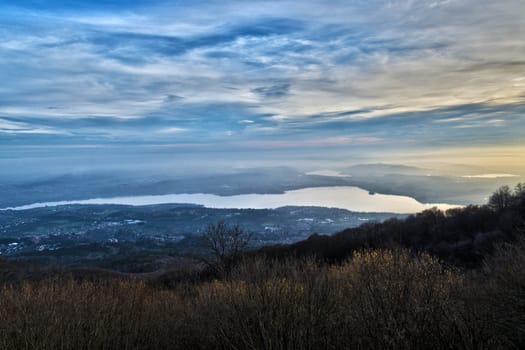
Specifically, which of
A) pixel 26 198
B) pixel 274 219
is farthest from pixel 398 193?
pixel 26 198

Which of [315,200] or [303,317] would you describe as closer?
[303,317]

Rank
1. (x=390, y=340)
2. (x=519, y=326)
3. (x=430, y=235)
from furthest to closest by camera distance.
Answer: (x=430, y=235), (x=519, y=326), (x=390, y=340)

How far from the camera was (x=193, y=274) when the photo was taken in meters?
41.8

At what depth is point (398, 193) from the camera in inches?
4560

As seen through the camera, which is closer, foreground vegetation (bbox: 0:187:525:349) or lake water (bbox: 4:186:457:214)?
foreground vegetation (bbox: 0:187:525:349)

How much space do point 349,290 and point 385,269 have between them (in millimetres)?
1396

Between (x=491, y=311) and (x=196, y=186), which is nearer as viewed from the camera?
(x=491, y=311)

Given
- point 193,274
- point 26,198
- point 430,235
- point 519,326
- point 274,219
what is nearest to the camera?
point 519,326

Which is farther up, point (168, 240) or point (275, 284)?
point (275, 284)

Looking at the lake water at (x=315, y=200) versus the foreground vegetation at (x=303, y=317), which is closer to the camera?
the foreground vegetation at (x=303, y=317)

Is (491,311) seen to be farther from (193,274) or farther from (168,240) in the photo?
(168,240)

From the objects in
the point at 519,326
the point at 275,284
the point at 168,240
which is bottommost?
the point at 168,240

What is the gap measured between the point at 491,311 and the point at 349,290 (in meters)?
4.16

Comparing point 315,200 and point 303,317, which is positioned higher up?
point 303,317
